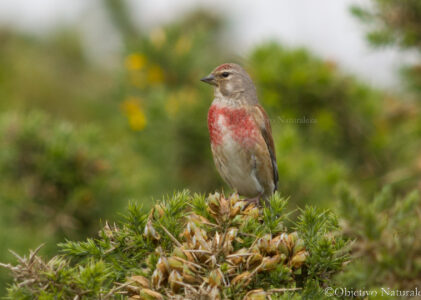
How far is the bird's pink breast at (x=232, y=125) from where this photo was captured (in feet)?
13.4

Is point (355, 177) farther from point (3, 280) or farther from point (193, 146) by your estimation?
point (3, 280)

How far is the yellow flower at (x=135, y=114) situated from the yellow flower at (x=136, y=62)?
0.41 meters

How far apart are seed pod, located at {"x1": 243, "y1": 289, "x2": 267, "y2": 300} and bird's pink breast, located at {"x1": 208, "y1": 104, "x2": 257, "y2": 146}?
260 cm

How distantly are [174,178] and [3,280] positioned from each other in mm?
1856

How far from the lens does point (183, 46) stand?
228 inches

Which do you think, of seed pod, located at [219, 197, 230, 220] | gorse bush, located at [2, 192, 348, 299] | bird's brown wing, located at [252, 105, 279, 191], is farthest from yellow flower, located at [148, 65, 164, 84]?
seed pod, located at [219, 197, 230, 220]

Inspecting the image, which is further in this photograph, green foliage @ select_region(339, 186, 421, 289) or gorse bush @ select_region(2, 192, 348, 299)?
gorse bush @ select_region(2, 192, 348, 299)

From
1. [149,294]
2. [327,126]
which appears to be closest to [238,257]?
[149,294]

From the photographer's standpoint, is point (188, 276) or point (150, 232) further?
point (150, 232)

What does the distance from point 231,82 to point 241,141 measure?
56 cm

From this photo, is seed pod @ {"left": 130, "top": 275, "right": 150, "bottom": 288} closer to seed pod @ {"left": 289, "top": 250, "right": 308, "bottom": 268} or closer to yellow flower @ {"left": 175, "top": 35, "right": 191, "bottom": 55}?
seed pod @ {"left": 289, "top": 250, "right": 308, "bottom": 268}

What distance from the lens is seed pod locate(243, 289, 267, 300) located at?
4.85 ft

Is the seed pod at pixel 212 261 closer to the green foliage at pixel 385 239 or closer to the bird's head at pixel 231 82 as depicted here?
the green foliage at pixel 385 239

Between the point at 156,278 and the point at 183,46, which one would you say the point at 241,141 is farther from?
Answer: the point at 156,278
